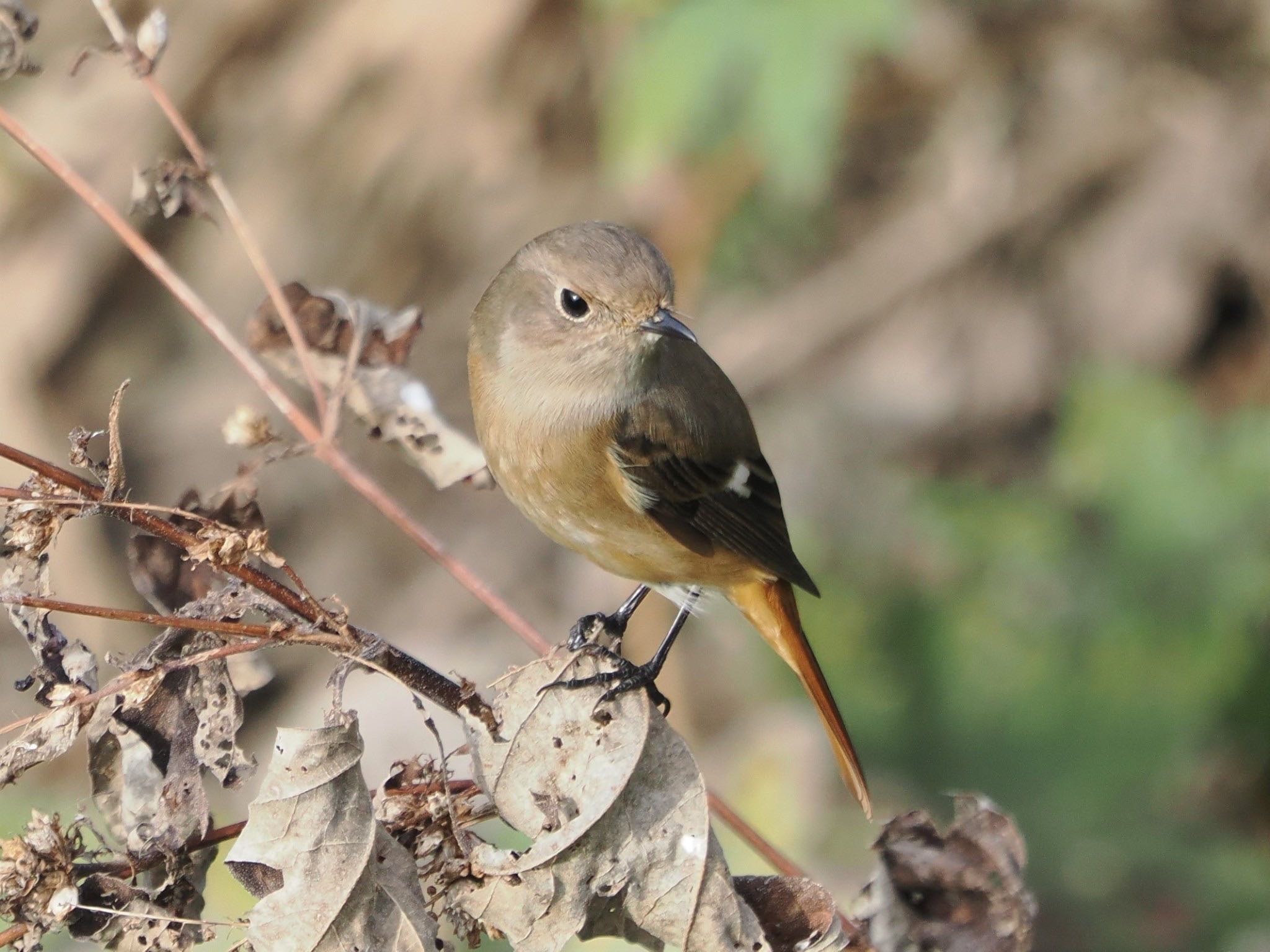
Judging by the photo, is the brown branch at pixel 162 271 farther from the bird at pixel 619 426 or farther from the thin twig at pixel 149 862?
the bird at pixel 619 426

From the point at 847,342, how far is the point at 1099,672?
2469 mm

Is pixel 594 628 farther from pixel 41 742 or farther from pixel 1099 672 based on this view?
pixel 1099 672

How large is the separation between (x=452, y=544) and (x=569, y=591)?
0.62m

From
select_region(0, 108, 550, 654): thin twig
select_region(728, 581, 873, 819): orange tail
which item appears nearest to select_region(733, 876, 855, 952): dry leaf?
select_region(0, 108, 550, 654): thin twig

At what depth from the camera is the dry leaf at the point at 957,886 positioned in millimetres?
1864

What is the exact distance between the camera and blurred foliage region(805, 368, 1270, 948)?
461 cm

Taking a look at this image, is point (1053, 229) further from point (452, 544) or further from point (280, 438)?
point (280, 438)

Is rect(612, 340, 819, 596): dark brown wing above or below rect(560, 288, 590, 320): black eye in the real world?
below

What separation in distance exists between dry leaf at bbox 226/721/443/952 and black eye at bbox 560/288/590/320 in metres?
1.39

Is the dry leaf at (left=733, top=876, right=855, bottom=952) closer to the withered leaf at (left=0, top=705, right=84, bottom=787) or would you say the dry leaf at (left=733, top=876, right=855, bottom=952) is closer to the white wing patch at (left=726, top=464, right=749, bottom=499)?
the withered leaf at (left=0, top=705, right=84, bottom=787)

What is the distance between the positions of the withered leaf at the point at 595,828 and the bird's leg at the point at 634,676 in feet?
0.07

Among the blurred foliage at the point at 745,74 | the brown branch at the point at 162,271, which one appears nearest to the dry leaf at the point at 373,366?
the brown branch at the point at 162,271

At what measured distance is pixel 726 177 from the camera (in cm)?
561

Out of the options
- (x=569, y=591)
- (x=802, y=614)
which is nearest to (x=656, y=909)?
(x=802, y=614)
